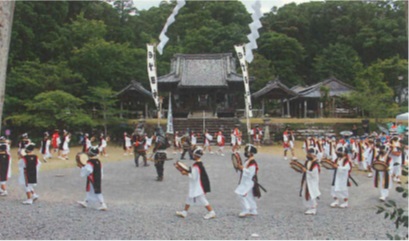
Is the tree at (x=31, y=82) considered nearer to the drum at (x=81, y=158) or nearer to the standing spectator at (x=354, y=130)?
the drum at (x=81, y=158)

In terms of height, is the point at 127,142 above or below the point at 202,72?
below

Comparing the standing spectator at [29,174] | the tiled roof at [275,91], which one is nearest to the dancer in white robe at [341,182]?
the standing spectator at [29,174]

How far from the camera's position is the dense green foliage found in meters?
24.6

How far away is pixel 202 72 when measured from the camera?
103 ft

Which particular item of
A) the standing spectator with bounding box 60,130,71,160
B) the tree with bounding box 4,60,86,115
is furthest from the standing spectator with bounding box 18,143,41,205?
the tree with bounding box 4,60,86,115

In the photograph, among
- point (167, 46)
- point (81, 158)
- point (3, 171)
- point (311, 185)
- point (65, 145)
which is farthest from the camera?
point (167, 46)

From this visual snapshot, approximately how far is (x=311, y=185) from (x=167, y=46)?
38535 millimetres

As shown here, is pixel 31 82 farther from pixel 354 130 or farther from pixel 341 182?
pixel 354 130

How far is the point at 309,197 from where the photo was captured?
793 cm

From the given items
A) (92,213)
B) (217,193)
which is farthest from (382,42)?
(92,213)

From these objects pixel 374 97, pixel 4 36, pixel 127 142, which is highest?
pixel 374 97

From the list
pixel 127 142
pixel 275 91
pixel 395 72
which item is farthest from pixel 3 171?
pixel 395 72

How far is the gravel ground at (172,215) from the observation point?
21.2 feet

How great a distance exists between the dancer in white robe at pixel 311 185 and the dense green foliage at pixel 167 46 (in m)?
18.0
